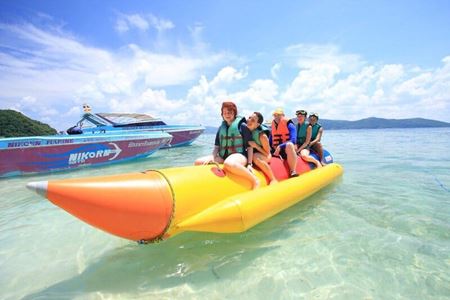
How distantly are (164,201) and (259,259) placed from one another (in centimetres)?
89

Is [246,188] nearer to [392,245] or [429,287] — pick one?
[392,245]

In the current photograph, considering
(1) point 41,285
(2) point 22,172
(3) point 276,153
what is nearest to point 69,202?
(1) point 41,285

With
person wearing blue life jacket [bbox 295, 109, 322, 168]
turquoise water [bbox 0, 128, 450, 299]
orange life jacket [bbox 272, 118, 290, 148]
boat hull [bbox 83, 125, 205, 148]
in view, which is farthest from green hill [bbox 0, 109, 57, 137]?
orange life jacket [bbox 272, 118, 290, 148]

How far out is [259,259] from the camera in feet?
7.69

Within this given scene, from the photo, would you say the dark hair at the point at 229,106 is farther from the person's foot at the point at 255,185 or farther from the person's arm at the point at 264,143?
the person's foot at the point at 255,185

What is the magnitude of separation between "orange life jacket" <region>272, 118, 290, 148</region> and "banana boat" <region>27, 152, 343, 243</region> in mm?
1346

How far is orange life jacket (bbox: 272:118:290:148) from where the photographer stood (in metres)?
4.13

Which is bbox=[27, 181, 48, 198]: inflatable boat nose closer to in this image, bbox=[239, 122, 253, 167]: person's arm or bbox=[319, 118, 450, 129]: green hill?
bbox=[239, 122, 253, 167]: person's arm

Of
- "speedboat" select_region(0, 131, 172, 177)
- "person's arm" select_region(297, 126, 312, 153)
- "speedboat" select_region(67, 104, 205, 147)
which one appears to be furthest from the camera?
"speedboat" select_region(67, 104, 205, 147)

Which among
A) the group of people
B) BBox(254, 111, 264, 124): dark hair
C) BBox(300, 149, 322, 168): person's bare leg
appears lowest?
BBox(300, 149, 322, 168): person's bare leg

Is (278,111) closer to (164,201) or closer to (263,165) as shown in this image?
(263,165)

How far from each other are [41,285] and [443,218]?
372 cm

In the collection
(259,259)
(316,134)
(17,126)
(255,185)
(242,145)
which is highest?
(316,134)

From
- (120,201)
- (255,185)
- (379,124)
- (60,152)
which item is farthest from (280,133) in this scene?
(379,124)
